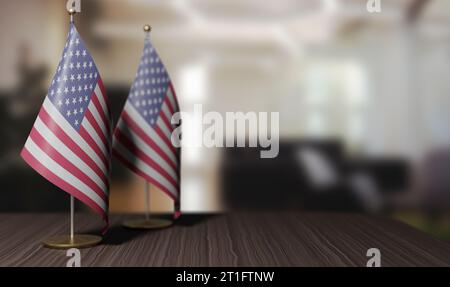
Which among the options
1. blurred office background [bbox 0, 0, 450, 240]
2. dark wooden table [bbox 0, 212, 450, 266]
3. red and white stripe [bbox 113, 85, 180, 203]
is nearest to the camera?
dark wooden table [bbox 0, 212, 450, 266]

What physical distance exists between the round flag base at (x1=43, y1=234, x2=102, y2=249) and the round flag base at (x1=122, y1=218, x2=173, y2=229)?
0.28m

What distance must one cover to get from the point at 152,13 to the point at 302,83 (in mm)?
1007

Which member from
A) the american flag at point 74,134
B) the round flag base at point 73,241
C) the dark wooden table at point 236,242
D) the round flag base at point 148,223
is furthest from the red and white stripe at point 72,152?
the round flag base at point 148,223

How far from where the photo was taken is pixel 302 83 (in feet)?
10.6

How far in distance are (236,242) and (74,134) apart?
2.48 ft

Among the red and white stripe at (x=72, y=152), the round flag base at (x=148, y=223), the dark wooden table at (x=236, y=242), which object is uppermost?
the red and white stripe at (x=72, y=152)

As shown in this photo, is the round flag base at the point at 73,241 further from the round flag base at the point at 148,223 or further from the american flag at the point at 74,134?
the round flag base at the point at 148,223

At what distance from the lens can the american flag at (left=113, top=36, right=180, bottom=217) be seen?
2283 mm

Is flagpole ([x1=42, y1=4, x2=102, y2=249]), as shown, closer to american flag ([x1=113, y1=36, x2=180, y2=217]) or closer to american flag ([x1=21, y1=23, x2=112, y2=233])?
american flag ([x1=21, y1=23, x2=112, y2=233])

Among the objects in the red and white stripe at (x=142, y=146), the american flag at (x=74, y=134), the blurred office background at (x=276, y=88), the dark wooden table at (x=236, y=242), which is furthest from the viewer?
the blurred office background at (x=276, y=88)

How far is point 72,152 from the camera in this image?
6.23 feet

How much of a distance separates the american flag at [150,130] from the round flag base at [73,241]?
36 centimetres

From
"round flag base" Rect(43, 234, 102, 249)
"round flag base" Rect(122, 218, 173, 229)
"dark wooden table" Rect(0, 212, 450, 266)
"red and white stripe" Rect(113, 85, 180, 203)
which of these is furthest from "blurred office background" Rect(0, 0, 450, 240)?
"round flag base" Rect(43, 234, 102, 249)

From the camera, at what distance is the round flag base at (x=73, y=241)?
1.94 meters
